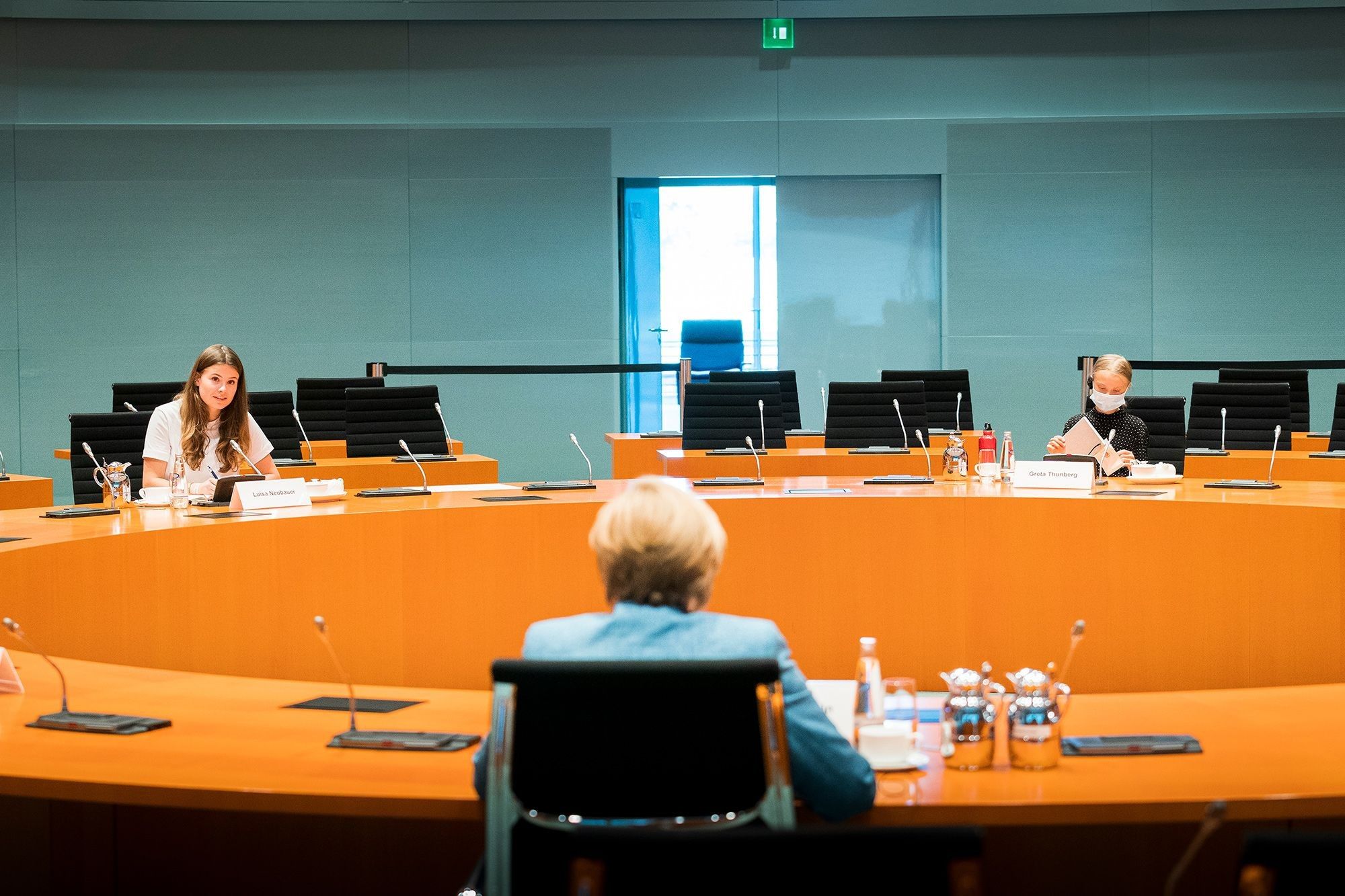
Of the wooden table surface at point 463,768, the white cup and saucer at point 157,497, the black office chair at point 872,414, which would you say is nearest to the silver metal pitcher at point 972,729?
the wooden table surface at point 463,768

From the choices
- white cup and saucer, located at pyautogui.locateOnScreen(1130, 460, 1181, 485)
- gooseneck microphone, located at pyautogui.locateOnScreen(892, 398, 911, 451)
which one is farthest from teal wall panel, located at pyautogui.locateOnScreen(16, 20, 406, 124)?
white cup and saucer, located at pyautogui.locateOnScreen(1130, 460, 1181, 485)

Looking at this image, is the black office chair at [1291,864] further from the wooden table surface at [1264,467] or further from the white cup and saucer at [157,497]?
the wooden table surface at [1264,467]

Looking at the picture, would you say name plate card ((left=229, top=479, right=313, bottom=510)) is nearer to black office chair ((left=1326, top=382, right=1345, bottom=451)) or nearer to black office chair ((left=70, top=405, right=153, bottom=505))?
black office chair ((left=70, top=405, right=153, bottom=505))

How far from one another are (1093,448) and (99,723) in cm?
356

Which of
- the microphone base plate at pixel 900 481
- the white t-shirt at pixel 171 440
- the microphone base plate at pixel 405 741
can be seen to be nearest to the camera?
the microphone base plate at pixel 405 741

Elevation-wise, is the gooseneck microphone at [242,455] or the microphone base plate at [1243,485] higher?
the gooseneck microphone at [242,455]

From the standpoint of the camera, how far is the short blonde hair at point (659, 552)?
161cm

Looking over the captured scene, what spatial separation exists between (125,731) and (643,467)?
5.12m

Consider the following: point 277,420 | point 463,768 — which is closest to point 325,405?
point 277,420

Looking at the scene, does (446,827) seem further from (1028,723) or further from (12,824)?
(1028,723)

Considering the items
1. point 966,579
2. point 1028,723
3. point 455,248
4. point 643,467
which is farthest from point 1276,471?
point 455,248

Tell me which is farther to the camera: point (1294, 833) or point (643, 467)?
point (643, 467)

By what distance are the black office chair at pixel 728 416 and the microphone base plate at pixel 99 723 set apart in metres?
4.62

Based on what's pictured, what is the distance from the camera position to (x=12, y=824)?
192 cm
